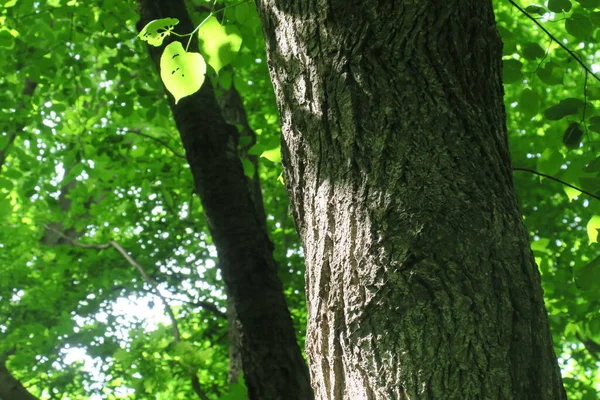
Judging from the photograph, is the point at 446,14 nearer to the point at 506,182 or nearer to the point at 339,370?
the point at 506,182

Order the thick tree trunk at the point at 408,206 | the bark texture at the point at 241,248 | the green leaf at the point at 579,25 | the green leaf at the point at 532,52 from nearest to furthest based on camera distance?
1. the thick tree trunk at the point at 408,206
2. the green leaf at the point at 579,25
3. the green leaf at the point at 532,52
4. the bark texture at the point at 241,248

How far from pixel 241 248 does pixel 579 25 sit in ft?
6.59

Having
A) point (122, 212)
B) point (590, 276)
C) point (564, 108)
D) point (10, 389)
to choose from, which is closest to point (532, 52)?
point (564, 108)

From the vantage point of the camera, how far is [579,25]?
2721 millimetres

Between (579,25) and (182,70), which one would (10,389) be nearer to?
(182,70)

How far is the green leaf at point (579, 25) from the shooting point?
2705 millimetres

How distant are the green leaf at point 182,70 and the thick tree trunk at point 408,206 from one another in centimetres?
29

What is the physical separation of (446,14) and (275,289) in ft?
7.95

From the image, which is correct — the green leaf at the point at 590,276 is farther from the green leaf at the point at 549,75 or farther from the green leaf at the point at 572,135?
the green leaf at the point at 549,75

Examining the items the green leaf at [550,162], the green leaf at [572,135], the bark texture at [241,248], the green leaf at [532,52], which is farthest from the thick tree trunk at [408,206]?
the bark texture at [241,248]

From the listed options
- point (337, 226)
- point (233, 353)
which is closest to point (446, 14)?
point (337, 226)

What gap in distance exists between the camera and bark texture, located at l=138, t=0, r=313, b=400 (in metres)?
3.46

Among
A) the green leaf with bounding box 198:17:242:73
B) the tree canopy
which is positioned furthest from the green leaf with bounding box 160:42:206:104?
the tree canopy

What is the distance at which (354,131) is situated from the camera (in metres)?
1.41
